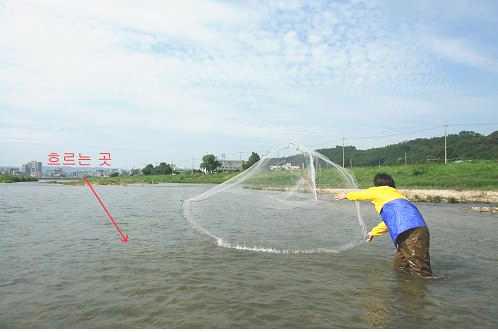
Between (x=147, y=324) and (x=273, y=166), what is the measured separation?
674cm

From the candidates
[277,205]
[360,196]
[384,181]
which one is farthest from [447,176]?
[360,196]

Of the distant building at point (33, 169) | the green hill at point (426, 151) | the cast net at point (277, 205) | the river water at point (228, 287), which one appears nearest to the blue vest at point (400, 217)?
the river water at point (228, 287)

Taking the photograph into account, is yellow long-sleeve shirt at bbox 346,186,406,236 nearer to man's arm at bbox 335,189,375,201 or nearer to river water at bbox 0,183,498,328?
man's arm at bbox 335,189,375,201

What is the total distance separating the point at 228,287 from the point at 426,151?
10828 cm

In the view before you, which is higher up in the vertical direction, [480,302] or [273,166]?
[273,166]

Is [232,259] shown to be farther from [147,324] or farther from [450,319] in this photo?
A: [450,319]

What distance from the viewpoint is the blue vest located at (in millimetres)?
7094

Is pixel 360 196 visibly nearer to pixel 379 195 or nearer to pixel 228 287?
pixel 379 195

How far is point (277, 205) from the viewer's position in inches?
506

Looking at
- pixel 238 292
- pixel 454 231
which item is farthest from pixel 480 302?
pixel 454 231

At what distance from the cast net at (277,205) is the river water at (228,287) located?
28.1 inches

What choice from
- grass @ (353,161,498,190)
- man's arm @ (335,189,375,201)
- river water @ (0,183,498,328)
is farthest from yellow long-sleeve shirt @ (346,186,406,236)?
grass @ (353,161,498,190)

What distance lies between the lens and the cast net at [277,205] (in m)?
10.8

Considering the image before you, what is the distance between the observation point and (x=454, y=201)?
28.1m
